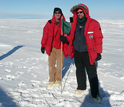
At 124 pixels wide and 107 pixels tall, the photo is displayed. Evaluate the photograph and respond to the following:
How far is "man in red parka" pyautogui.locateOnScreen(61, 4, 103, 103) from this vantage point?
8.05 feet

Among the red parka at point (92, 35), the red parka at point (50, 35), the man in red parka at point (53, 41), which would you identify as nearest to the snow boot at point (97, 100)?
the red parka at point (92, 35)

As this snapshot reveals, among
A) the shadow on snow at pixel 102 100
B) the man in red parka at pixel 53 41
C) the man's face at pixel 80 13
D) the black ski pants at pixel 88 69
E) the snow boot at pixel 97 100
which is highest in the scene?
the man's face at pixel 80 13

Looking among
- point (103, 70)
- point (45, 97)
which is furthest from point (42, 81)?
point (103, 70)

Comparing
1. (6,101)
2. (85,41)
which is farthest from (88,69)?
(6,101)

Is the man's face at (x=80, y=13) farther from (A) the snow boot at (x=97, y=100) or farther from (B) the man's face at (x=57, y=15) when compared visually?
(A) the snow boot at (x=97, y=100)

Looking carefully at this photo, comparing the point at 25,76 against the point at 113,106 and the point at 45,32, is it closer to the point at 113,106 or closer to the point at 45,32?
the point at 45,32

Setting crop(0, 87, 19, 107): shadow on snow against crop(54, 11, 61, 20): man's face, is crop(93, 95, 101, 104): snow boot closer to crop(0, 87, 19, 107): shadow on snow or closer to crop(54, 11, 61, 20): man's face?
crop(0, 87, 19, 107): shadow on snow

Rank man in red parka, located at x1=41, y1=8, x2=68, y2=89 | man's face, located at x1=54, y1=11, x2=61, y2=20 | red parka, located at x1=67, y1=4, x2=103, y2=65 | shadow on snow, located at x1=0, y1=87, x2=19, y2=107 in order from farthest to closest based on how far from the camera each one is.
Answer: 1. man in red parka, located at x1=41, y1=8, x2=68, y2=89
2. man's face, located at x1=54, y1=11, x2=61, y2=20
3. shadow on snow, located at x1=0, y1=87, x2=19, y2=107
4. red parka, located at x1=67, y1=4, x2=103, y2=65

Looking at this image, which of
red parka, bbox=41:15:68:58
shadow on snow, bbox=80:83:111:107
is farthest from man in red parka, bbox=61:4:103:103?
red parka, bbox=41:15:68:58

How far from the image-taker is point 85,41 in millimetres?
2625

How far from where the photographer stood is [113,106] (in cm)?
264

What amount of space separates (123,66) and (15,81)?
4.27 m

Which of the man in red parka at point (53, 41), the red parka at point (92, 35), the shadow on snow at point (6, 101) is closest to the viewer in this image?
the red parka at point (92, 35)

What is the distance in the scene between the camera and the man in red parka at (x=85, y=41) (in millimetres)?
2453
